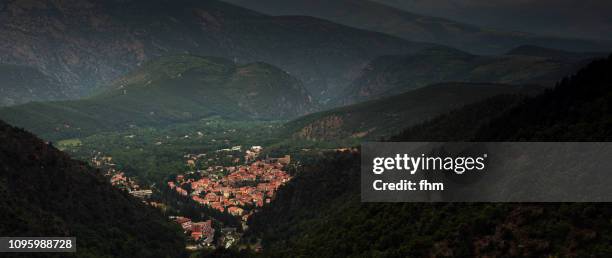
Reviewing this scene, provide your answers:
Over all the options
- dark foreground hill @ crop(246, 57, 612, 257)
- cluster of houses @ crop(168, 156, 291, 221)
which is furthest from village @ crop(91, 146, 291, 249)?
dark foreground hill @ crop(246, 57, 612, 257)

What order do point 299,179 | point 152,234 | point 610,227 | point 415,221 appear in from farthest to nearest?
point 299,179, point 152,234, point 415,221, point 610,227

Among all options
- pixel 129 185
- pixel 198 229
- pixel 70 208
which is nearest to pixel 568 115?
pixel 198 229

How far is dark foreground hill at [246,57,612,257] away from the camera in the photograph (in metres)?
52.9

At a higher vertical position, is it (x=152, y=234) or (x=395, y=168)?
(x=395, y=168)

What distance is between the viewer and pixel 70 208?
10706 centimetres

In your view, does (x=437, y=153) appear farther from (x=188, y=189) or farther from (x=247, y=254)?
(x=188, y=189)

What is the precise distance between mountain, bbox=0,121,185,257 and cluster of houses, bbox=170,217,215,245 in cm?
297

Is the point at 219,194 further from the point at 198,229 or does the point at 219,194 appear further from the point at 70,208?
the point at 70,208

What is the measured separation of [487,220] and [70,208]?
74.4 meters

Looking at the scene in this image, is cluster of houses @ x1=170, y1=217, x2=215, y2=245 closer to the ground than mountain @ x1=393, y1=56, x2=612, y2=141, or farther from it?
closer to the ground

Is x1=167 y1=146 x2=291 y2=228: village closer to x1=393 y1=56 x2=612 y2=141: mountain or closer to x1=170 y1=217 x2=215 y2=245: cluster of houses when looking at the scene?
x1=170 y1=217 x2=215 y2=245: cluster of houses

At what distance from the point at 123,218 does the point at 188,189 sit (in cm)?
6563

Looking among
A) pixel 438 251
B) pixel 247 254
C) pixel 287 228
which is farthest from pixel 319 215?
pixel 438 251

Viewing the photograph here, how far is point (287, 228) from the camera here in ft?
397
